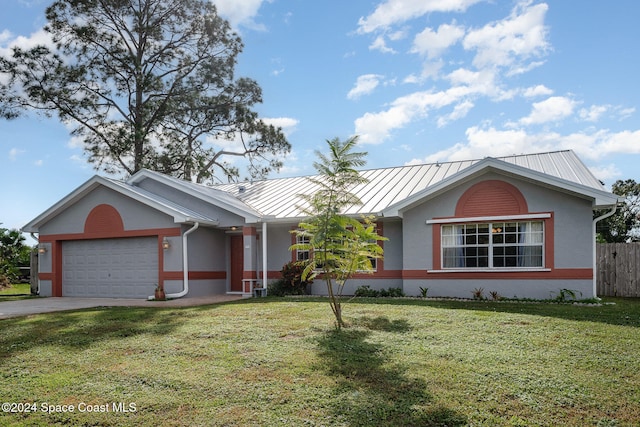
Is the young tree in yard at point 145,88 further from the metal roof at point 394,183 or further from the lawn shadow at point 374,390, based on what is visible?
the lawn shadow at point 374,390

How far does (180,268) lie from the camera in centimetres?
1623

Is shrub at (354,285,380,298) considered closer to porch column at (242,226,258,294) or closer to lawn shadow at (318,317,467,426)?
porch column at (242,226,258,294)

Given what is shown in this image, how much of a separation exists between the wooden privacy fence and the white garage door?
15968 mm

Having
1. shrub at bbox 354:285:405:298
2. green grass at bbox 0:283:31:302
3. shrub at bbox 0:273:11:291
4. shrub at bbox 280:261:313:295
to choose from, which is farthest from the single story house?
shrub at bbox 0:273:11:291

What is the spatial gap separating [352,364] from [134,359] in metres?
3.48

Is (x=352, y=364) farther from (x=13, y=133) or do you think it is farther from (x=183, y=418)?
(x=13, y=133)

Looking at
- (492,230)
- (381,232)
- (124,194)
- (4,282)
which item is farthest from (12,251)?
(492,230)

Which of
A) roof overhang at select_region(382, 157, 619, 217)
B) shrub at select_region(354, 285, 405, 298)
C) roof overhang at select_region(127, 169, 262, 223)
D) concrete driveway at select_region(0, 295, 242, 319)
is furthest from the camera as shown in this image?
roof overhang at select_region(127, 169, 262, 223)

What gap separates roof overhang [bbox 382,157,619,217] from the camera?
12828mm

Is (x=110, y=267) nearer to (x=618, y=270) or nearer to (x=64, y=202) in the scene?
(x=64, y=202)

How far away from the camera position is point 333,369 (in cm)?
682

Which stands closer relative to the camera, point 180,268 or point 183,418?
point 183,418

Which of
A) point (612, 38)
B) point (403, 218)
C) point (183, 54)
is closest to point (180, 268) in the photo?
point (403, 218)

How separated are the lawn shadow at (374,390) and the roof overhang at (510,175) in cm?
726
